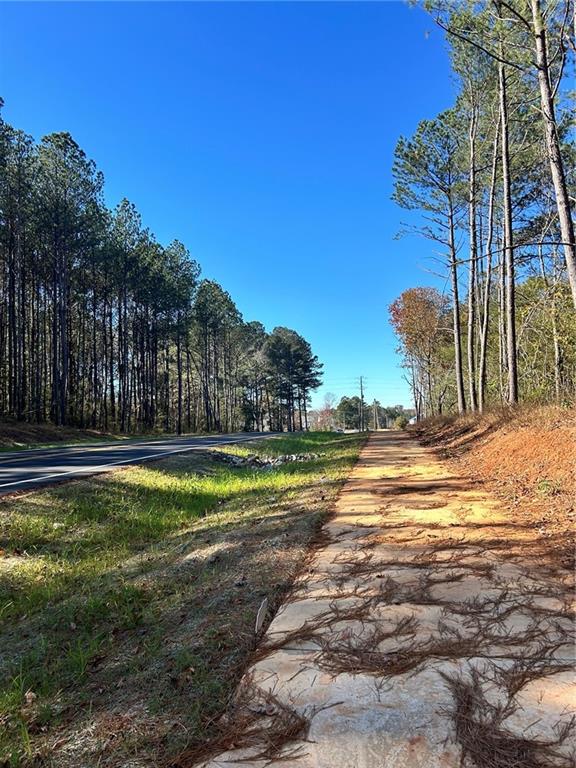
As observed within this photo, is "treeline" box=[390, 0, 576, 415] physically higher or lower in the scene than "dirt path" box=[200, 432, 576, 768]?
higher

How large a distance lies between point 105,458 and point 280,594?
9593 millimetres

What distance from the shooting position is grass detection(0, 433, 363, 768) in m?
1.89

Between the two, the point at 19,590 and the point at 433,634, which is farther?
the point at 19,590

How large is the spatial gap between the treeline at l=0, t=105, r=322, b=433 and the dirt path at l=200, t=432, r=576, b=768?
79.3ft

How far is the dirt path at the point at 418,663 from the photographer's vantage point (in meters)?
1.56

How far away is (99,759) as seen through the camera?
1.68 meters

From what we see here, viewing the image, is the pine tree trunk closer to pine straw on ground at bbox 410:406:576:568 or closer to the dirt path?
pine straw on ground at bbox 410:406:576:568

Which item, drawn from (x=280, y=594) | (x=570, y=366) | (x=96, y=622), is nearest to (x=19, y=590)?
(x=96, y=622)

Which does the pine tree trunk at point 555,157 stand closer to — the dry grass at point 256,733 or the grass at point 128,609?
the grass at point 128,609

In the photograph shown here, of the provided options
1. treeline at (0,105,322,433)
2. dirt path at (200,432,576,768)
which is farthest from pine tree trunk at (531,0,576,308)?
treeline at (0,105,322,433)

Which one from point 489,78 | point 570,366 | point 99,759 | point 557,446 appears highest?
point 489,78

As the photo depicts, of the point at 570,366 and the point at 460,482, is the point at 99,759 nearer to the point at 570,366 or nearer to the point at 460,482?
the point at 460,482

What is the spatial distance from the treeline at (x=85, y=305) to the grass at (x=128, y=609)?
20.0 meters

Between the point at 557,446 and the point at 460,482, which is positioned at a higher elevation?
the point at 557,446
